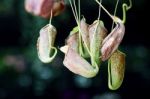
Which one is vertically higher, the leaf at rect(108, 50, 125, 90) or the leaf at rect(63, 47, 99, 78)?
the leaf at rect(63, 47, 99, 78)

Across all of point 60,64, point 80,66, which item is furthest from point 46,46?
point 60,64

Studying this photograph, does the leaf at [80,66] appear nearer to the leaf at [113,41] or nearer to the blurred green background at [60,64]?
the leaf at [113,41]

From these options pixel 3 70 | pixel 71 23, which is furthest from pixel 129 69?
pixel 3 70

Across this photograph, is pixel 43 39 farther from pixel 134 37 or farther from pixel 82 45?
pixel 134 37

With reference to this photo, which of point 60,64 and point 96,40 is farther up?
point 96,40

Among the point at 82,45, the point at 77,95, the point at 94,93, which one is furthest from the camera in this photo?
the point at 94,93

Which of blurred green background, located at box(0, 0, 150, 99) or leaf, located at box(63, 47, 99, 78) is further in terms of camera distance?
blurred green background, located at box(0, 0, 150, 99)

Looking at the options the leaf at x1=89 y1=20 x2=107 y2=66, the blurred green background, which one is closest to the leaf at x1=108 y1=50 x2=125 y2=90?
the leaf at x1=89 y1=20 x2=107 y2=66

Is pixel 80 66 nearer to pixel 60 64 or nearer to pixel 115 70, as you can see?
pixel 115 70

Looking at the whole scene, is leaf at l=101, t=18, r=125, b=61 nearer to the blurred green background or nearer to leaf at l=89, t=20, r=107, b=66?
leaf at l=89, t=20, r=107, b=66
